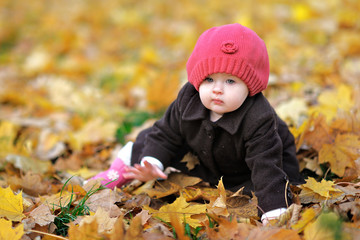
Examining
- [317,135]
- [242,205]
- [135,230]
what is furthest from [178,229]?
[317,135]

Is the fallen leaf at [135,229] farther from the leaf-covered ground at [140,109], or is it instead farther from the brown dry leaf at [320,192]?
the brown dry leaf at [320,192]

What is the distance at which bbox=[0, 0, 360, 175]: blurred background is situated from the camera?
10.6 ft

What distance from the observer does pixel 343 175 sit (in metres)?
2.17

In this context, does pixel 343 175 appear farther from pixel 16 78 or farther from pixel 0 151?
pixel 16 78

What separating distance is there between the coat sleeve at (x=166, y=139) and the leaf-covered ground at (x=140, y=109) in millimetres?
175

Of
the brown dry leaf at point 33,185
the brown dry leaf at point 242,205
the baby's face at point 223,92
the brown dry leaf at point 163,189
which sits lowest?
the brown dry leaf at point 33,185

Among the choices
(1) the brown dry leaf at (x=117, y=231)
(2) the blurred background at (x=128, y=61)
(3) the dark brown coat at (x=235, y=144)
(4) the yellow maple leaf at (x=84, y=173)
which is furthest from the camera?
(2) the blurred background at (x=128, y=61)

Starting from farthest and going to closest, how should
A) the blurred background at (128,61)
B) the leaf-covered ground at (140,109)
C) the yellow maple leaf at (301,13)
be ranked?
1. the yellow maple leaf at (301,13)
2. the blurred background at (128,61)
3. the leaf-covered ground at (140,109)

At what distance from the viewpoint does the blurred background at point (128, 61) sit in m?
3.24

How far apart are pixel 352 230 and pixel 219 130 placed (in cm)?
76

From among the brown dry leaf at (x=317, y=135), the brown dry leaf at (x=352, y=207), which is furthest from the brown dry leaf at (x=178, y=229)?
the brown dry leaf at (x=317, y=135)

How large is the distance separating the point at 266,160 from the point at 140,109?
7.61 ft

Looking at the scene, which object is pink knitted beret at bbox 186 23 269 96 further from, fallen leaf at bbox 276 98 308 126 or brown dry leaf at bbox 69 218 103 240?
fallen leaf at bbox 276 98 308 126

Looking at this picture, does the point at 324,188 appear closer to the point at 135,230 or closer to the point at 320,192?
the point at 320,192
